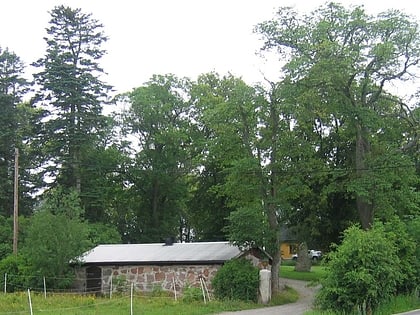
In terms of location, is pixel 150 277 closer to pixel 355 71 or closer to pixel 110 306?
pixel 110 306

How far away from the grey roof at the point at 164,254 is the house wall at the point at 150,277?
0.36 metres

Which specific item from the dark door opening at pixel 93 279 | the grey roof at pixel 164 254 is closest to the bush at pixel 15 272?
the grey roof at pixel 164 254

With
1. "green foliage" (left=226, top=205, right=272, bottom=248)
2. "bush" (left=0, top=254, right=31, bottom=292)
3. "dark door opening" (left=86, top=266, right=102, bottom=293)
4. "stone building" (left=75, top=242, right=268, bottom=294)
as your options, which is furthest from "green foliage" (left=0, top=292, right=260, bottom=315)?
"dark door opening" (left=86, top=266, right=102, bottom=293)

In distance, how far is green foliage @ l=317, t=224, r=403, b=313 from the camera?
20.4m

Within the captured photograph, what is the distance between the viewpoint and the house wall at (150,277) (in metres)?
31.8

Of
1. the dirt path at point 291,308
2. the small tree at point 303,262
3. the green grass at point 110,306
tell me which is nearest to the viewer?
the green grass at point 110,306

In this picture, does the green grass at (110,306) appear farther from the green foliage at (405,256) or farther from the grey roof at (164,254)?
the green foliage at (405,256)

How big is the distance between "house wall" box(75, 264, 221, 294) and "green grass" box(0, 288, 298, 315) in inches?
99.8

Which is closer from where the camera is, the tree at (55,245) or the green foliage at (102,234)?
the tree at (55,245)

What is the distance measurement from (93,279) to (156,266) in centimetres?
440

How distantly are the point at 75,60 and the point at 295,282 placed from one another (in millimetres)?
23737

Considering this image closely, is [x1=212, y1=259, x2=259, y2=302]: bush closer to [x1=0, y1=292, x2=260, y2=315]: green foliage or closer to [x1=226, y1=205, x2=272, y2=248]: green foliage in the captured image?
[x1=0, y1=292, x2=260, y2=315]: green foliage

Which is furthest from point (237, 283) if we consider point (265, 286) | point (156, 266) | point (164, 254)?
point (164, 254)

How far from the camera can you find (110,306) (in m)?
26.2
